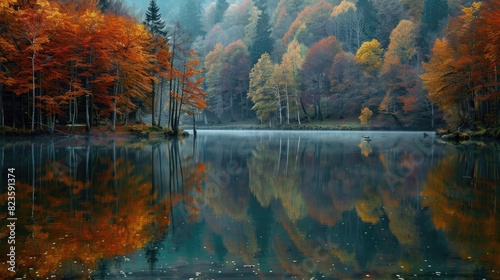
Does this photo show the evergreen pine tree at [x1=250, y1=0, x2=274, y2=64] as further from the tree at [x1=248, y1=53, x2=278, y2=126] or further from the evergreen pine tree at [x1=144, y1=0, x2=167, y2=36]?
the evergreen pine tree at [x1=144, y1=0, x2=167, y2=36]

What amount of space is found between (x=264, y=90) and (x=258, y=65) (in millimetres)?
4899

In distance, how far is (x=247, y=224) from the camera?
9.23m

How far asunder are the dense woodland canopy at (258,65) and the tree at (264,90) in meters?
0.24

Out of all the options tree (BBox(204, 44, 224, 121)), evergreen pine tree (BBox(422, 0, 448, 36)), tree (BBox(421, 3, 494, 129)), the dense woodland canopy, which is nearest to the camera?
the dense woodland canopy

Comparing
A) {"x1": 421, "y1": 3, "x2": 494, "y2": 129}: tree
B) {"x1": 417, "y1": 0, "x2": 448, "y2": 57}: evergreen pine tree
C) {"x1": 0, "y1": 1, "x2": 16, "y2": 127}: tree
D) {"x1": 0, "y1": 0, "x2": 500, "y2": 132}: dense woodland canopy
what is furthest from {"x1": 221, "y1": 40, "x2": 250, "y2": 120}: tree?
{"x1": 0, "y1": 1, "x2": 16, "y2": 127}: tree

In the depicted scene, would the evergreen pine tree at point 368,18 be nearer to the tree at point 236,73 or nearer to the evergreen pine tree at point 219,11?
the tree at point 236,73

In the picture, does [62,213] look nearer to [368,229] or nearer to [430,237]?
[368,229]

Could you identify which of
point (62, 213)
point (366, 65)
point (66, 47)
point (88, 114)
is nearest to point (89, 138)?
point (88, 114)

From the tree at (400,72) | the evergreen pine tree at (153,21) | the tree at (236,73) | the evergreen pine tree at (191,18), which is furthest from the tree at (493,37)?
the evergreen pine tree at (191,18)

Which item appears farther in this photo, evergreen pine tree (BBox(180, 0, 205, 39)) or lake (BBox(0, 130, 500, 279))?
evergreen pine tree (BBox(180, 0, 205, 39))

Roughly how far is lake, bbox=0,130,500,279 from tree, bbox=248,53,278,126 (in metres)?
61.2

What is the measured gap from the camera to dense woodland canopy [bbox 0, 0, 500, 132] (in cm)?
3638

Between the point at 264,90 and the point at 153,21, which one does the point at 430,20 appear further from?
the point at 153,21

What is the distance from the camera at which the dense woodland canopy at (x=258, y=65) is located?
3638cm
